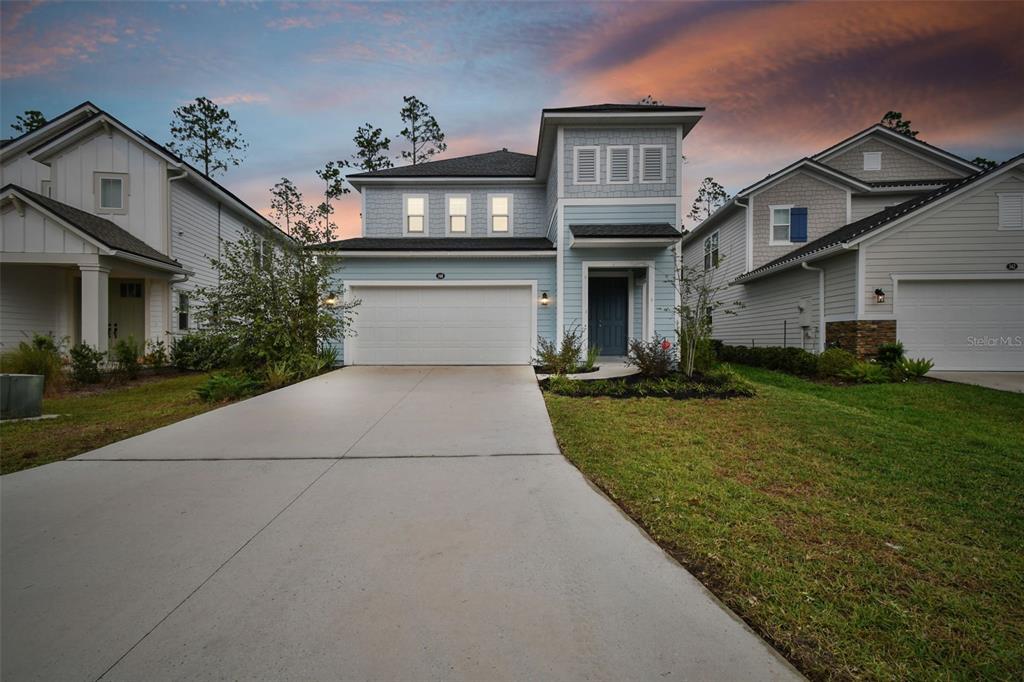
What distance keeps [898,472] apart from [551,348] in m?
6.93

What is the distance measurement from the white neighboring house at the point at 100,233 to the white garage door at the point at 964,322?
15305 millimetres

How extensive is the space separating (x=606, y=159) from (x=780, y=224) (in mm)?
7718

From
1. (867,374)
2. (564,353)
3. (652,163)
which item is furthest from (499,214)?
(867,374)

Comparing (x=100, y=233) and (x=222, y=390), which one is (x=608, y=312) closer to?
(x=222, y=390)

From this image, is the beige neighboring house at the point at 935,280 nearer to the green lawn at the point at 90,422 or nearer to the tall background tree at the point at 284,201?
the green lawn at the point at 90,422

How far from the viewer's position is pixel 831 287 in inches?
455

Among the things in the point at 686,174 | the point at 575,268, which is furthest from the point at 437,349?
the point at 686,174

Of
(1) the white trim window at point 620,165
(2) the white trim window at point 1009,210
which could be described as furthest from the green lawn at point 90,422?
(2) the white trim window at point 1009,210

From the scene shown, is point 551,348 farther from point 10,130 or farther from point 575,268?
point 10,130

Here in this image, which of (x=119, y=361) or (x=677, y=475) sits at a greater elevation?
(x=119, y=361)

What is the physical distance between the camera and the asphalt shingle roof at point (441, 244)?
11289 millimetres

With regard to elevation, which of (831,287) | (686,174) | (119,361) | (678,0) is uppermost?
(686,174)

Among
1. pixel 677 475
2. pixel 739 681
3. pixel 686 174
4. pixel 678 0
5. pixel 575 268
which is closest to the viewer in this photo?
pixel 739 681

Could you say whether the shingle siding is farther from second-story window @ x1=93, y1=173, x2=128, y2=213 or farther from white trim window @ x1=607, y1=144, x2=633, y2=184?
second-story window @ x1=93, y1=173, x2=128, y2=213
